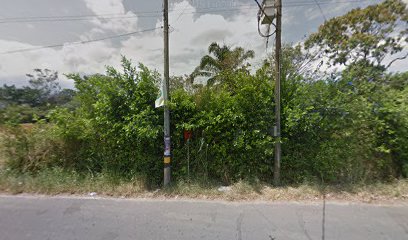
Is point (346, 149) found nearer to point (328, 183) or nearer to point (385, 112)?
point (328, 183)

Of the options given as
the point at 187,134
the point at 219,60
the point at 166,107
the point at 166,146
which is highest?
the point at 219,60

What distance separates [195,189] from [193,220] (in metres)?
1.16

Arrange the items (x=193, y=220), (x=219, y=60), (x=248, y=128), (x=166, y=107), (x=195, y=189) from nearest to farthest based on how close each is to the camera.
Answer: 1. (x=193, y=220)
2. (x=195, y=189)
3. (x=166, y=107)
4. (x=248, y=128)
5. (x=219, y=60)

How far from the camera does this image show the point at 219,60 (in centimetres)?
1287

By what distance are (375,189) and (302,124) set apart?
84.6 inches

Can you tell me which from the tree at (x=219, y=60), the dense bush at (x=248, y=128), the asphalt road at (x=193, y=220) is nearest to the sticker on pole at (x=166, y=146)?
the dense bush at (x=248, y=128)

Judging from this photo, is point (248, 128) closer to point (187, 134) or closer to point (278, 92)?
point (278, 92)

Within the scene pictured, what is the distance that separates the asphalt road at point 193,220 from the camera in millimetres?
2973

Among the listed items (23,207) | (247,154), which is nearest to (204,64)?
(247,154)

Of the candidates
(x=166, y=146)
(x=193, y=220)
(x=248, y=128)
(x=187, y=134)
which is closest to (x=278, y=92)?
(x=248, y=128)

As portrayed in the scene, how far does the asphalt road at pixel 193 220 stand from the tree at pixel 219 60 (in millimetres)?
9175

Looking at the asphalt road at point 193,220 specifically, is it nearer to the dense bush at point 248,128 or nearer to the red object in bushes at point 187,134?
the dense bush at point 248,128

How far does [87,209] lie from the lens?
388cm

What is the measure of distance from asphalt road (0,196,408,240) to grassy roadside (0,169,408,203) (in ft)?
1.05
